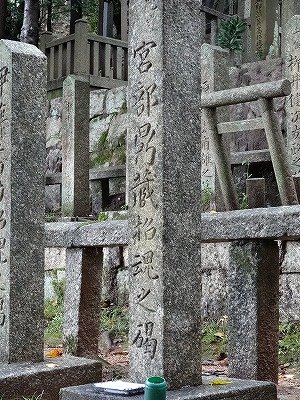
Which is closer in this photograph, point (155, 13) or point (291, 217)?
point (155, 13)

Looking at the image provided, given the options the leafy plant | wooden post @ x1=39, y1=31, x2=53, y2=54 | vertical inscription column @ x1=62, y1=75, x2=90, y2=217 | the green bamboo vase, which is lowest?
the green bamboo vase

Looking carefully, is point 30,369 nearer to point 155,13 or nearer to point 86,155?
point 155,13

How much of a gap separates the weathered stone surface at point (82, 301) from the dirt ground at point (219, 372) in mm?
236

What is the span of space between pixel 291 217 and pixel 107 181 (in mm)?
5166

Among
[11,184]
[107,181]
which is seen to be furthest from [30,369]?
[107,181]

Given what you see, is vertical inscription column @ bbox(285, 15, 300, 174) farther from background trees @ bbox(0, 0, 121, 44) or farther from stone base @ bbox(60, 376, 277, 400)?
background trees @ bbox(0, 0, 121, 44)

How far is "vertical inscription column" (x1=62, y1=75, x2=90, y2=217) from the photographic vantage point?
25.7 feet

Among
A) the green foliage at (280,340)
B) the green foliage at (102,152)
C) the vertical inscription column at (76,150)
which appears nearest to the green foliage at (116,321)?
the green foliage at (280,340)

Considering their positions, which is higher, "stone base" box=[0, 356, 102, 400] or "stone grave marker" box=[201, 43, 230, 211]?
"stone grave marker" box=[201, 43, 230, 211]

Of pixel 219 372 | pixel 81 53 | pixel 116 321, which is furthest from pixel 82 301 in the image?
pixel 81 53

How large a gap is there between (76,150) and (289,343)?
2.88 meters

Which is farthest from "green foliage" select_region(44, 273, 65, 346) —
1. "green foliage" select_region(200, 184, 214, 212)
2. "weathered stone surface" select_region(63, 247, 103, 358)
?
Answer: "green foliage" select_region(200, 184, 214, 212)

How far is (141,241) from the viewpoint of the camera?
3.90 m

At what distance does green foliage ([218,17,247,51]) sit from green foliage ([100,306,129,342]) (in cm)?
435
